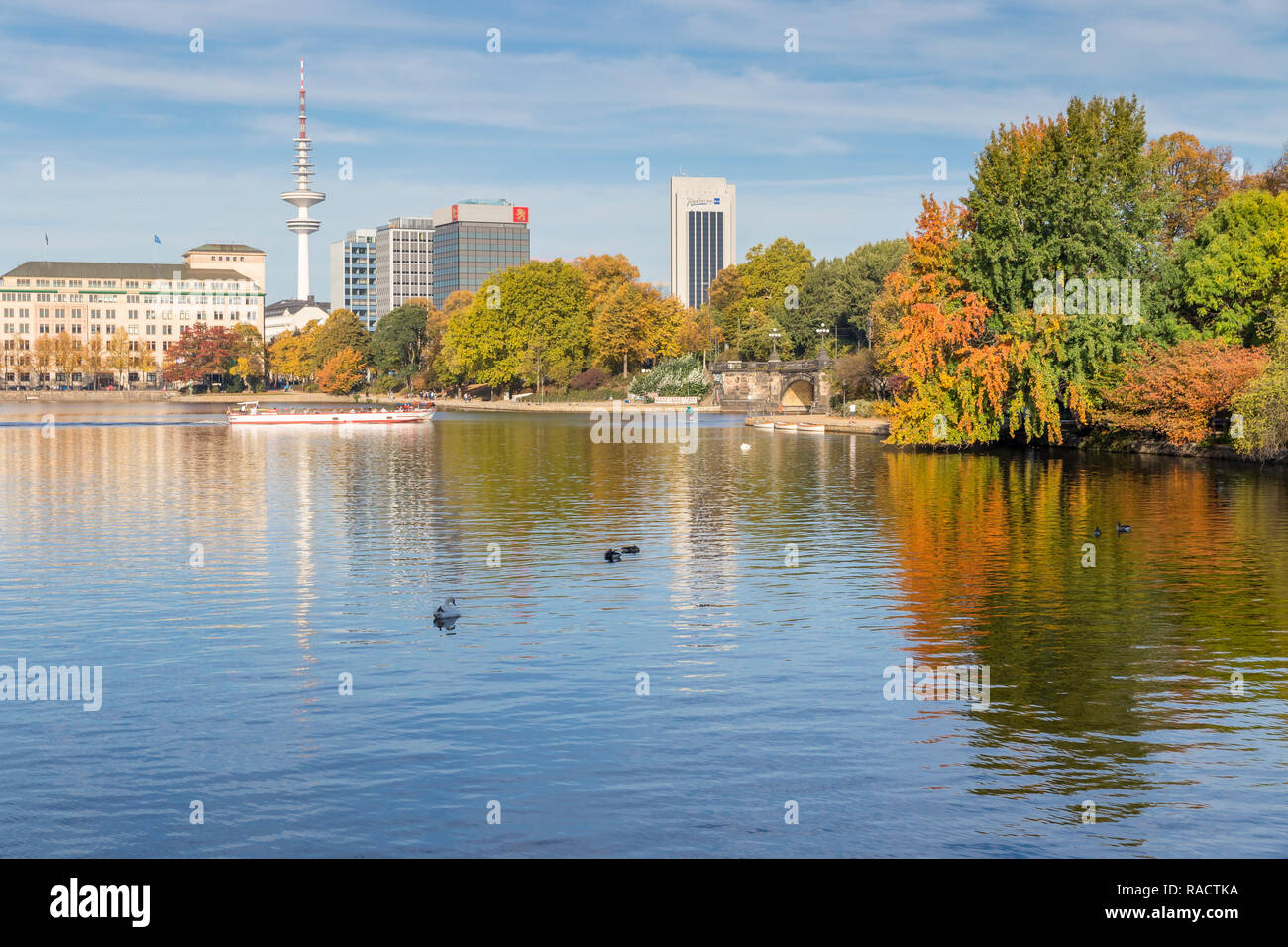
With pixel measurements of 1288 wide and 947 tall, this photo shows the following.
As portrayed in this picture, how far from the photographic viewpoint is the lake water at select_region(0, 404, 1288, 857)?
1512 centimetres

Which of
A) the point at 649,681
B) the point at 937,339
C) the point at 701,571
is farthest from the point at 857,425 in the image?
the point at 649,681

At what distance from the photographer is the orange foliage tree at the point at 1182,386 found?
6900cm

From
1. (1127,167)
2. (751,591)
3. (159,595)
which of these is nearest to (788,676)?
(751,591)

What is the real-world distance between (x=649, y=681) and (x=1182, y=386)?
58927 mm

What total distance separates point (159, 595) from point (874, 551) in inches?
802

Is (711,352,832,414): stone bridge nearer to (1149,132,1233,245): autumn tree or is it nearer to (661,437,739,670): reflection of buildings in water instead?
(1149,132,1233,245): autumn tree

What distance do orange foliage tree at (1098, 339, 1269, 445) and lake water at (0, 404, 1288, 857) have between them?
70.7 feet

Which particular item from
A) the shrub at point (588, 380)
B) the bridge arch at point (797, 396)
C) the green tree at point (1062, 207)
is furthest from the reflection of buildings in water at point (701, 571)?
the shrub at point (588, 380)

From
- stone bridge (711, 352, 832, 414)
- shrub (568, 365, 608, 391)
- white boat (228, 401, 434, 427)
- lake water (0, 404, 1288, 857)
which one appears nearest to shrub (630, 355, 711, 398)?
stone bridge (711, 352, 832, 414)

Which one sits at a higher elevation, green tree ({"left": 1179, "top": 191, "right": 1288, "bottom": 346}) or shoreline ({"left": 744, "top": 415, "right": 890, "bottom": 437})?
green tree ({"left": 1179, "top": 191, "right": 1288, "bottom": 346})

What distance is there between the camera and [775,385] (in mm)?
158125

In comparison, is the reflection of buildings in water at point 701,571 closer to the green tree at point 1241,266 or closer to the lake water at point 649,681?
the lake water at point 649,681

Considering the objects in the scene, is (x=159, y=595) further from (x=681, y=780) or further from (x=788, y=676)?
(x=681, y=780)

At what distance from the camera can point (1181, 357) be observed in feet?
237
